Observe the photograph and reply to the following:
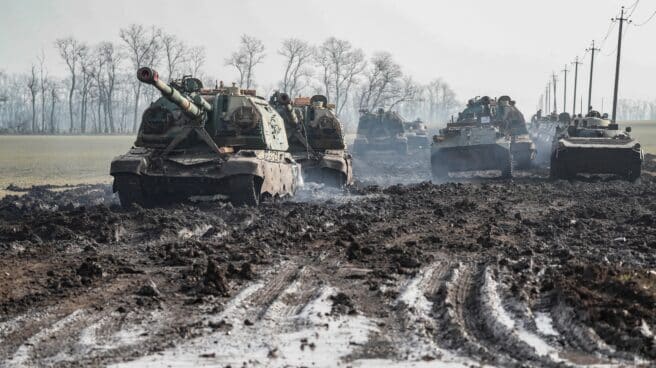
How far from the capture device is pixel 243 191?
Result: 54.3 ft

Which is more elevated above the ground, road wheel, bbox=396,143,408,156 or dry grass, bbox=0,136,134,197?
road wheel, bbox=396,143,408,156

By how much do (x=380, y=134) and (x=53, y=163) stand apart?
15320 millimetres

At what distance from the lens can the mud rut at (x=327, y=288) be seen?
6.07 meters

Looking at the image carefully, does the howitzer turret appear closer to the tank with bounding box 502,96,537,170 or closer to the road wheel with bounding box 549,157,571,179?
the road wheel with bounding box 549,157,571,179

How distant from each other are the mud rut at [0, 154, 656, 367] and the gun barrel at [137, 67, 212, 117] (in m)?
2.04

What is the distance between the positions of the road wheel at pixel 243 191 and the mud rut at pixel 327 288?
87 centimetres

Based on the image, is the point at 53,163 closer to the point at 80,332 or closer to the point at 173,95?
the point at 173,95

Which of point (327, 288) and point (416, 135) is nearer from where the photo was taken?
point (327, 288)

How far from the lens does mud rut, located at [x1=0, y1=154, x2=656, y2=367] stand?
6066 mm

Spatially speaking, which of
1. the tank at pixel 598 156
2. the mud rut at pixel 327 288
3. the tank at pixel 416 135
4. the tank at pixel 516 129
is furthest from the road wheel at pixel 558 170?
the tank at pixel 416 135

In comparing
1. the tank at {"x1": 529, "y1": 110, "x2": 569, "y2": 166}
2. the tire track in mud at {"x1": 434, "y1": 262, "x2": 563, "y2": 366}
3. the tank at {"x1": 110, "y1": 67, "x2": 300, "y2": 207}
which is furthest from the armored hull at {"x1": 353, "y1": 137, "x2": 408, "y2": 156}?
the tire track in mud at {"x1": 434, "y1": 262, "x2": 563, "y2": 366}

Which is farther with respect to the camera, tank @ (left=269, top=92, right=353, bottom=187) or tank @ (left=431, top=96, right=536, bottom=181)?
tank @ (left=431, top=96, right=536, bottom=181)

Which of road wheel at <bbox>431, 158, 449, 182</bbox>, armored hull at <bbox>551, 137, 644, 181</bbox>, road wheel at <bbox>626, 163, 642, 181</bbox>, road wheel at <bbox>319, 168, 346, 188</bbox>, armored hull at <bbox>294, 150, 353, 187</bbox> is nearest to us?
armored hull at <bbox>294, 150, 353, 187</bbox>

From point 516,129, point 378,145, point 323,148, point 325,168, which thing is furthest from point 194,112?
point 378,145
